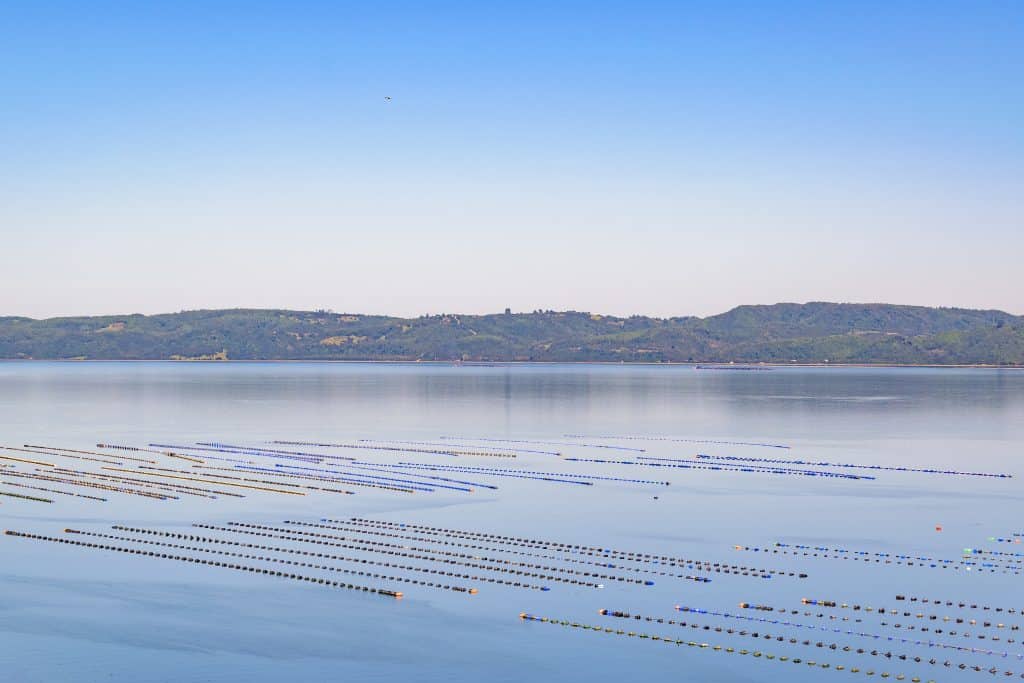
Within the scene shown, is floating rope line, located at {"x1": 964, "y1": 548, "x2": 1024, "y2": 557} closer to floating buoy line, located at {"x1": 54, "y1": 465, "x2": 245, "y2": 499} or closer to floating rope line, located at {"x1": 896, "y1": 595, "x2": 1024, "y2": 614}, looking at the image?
floating rope line, located at {"x1": 896, "y1": 595, "x2": 1024, "y2": 614}

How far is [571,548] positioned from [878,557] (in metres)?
9.77

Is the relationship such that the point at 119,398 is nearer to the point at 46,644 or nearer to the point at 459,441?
the point at 459,441

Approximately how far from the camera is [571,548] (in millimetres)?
37312

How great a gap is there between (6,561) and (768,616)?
22.8 m

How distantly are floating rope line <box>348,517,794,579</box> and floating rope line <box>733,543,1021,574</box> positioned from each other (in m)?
2.94

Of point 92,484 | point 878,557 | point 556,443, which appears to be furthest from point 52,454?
point 878,557

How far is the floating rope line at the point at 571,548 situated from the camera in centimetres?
3462

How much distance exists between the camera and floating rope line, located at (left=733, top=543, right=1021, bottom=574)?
35281mm

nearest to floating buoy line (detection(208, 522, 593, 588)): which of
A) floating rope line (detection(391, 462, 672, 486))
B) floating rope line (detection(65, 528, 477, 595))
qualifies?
floating rope line (detection(65, 528, 477, 595))

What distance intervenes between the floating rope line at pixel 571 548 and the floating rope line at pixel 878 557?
2.94 m

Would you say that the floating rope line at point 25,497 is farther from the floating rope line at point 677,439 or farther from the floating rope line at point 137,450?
the floating rope line at point 677,439

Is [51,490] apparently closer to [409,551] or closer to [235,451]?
[235,451]

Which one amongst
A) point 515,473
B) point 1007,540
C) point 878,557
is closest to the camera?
point 878,557

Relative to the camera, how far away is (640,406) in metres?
128
